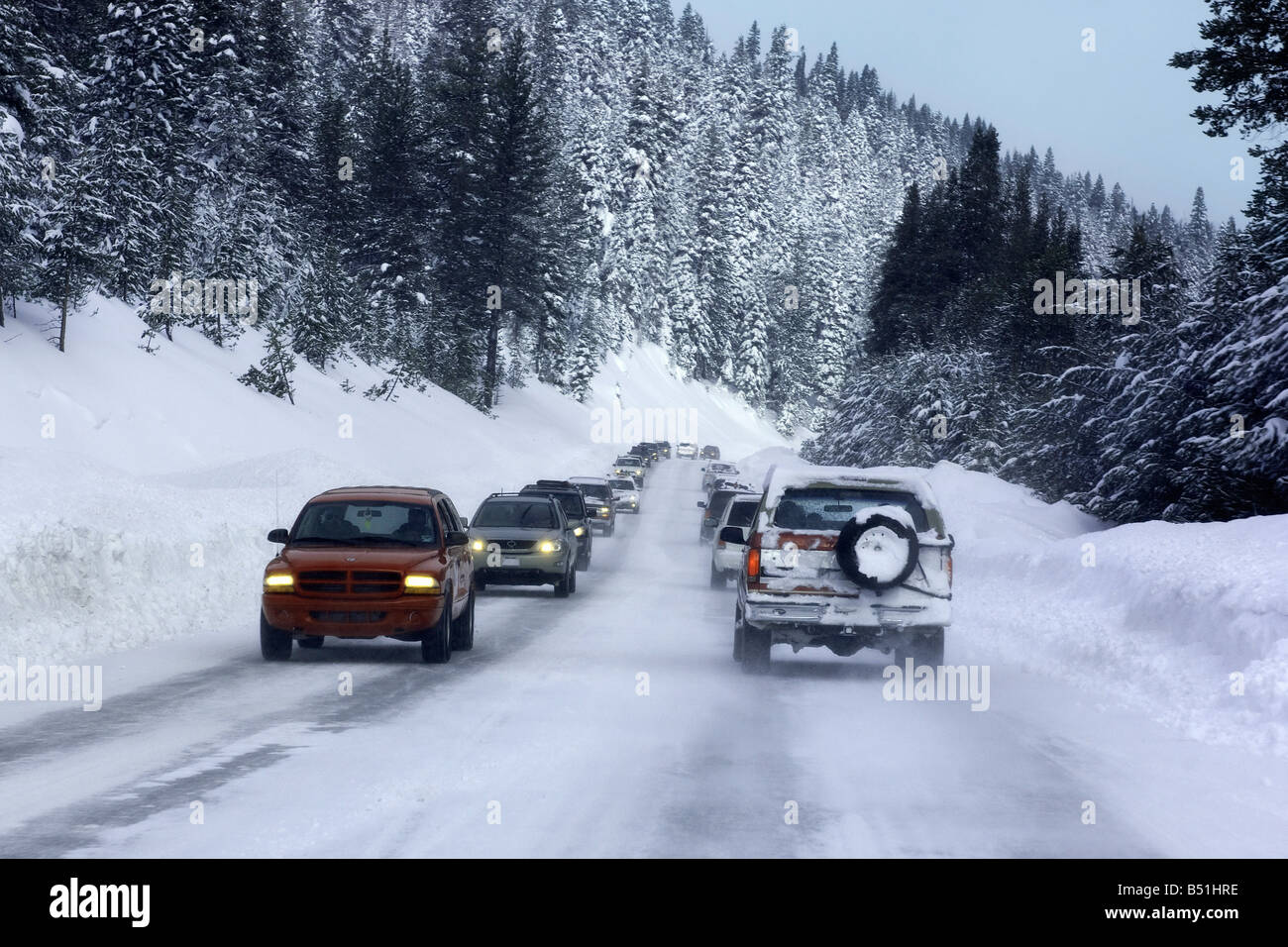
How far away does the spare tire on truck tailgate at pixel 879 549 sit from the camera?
48.1ft

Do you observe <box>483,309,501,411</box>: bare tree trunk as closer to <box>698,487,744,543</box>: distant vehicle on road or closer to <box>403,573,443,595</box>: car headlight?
Result: <box>698,487,744,543</box>: distant vehicle on road

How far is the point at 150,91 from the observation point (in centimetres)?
5191

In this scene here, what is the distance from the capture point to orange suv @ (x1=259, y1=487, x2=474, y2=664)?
1522cm

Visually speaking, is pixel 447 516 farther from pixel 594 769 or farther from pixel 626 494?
pixel 626 494

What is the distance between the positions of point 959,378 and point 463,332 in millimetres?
→ 29274

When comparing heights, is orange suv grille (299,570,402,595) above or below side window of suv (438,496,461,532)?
below

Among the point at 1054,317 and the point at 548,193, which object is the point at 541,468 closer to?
the point at 1054,317

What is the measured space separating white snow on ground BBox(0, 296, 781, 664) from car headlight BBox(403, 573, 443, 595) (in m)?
3.60

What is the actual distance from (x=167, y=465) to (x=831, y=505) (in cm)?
2402

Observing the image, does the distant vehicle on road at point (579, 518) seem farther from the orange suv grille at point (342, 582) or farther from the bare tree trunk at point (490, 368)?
the bare tree trunk at point (490, 368)

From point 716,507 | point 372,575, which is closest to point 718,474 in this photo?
point 716,507

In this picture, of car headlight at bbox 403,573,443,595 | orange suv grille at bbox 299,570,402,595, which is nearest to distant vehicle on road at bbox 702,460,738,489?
car headlight at bbox 403,573,443,595

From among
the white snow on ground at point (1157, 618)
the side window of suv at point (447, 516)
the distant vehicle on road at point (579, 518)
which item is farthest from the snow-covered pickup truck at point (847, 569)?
the distant vehicle on road at point (579, 518)

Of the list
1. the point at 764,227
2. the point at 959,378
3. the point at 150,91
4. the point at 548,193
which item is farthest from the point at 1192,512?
the point at 764,227
